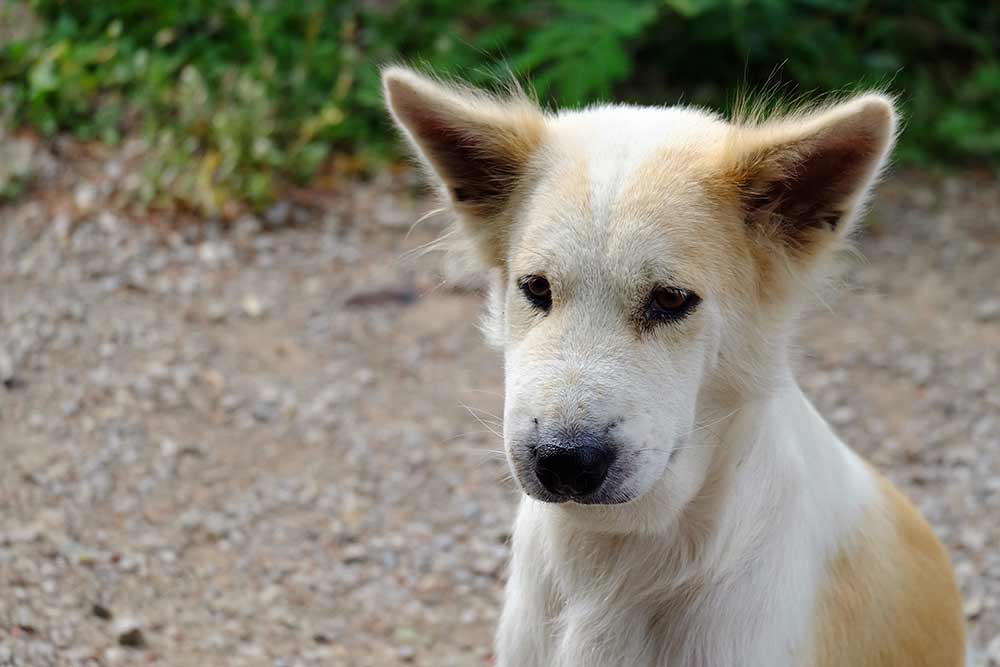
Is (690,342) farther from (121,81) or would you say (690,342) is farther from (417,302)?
(121,81)

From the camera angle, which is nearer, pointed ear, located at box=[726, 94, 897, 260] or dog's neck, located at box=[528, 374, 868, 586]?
pointed ear, located at box=[726, 94, 897, 260]

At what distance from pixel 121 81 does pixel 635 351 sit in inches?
222

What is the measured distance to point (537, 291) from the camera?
122 inches

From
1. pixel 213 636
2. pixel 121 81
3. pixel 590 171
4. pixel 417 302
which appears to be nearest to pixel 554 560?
pixel 590 171

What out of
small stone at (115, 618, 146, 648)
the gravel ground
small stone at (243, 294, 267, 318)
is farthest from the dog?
small stone at (243, 294, 267, 318)

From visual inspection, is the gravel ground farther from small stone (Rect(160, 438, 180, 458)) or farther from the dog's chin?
the dog's chin

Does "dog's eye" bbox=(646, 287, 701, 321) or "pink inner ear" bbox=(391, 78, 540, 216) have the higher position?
"pink inner ear" bbox=(391, 78, 540, 216)

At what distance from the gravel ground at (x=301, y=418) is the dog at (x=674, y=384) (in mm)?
1177

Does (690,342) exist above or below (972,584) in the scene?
above

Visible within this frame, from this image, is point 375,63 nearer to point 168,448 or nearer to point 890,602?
point 168,448

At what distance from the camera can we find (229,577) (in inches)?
192

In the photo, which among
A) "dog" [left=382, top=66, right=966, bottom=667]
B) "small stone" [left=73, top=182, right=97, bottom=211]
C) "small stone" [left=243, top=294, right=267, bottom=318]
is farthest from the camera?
"small stone" [left=73, top=182, right=97, bottom=211]

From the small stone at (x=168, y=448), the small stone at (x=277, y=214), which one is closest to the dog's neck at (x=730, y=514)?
the small stone at (x=168, y=448)

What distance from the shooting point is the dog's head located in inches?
113
